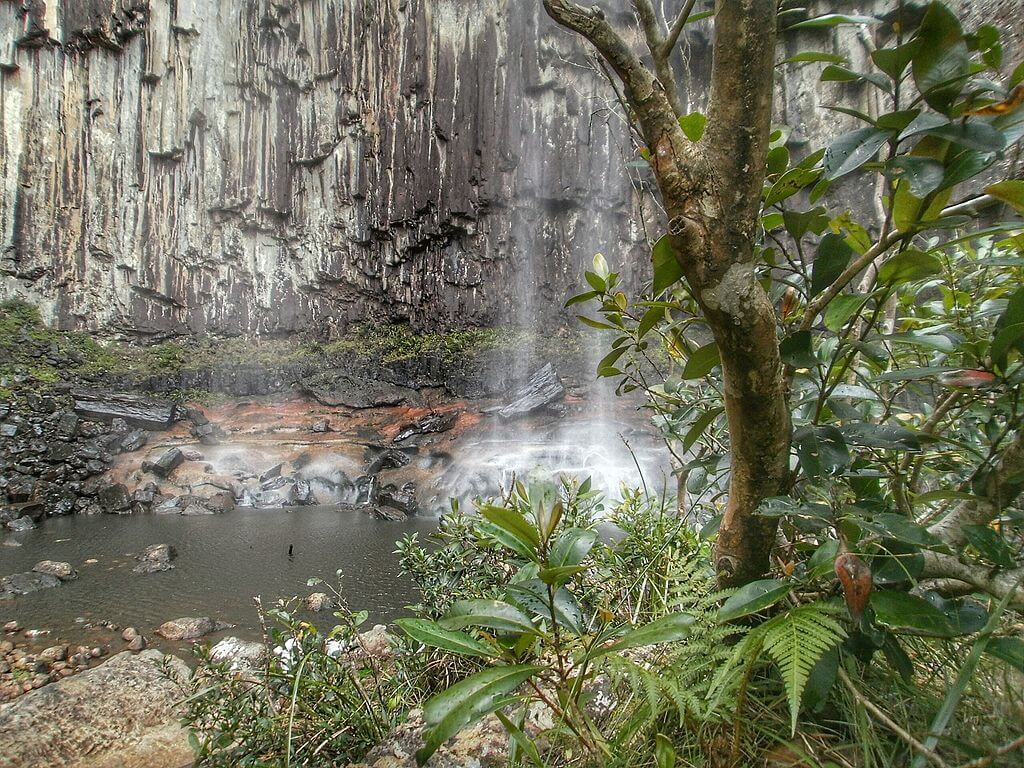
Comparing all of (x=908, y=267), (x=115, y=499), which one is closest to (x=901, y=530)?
(x=908, y=267)

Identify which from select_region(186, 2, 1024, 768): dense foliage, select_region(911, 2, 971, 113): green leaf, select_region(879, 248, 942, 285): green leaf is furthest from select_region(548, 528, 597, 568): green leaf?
select_region(911, 2, 971, 113): green leaf

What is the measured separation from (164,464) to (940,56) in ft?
30.1

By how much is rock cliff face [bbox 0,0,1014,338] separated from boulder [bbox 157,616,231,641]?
9173 millimetres

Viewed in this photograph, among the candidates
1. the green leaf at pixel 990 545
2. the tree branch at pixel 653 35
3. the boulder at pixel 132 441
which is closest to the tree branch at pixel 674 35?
the tree branch at pixel 653 35

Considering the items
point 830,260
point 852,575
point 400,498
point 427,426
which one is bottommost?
point 400,498

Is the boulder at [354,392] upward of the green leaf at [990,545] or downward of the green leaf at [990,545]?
upward

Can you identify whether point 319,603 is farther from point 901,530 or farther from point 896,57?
point 896,57

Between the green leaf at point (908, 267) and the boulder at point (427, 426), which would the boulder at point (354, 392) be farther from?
the green leaf at point (908, 267)

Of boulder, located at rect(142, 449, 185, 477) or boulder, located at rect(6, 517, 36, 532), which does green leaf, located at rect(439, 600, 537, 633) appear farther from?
boulder, located at rect(142, 449, 185, 477)

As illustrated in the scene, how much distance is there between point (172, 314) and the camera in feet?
38.8

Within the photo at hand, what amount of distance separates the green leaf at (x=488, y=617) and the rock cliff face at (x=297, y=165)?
1136 centimetres

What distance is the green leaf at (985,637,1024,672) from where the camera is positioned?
0.44m

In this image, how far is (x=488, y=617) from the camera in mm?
557

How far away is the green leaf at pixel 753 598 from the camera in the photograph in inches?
20.9
